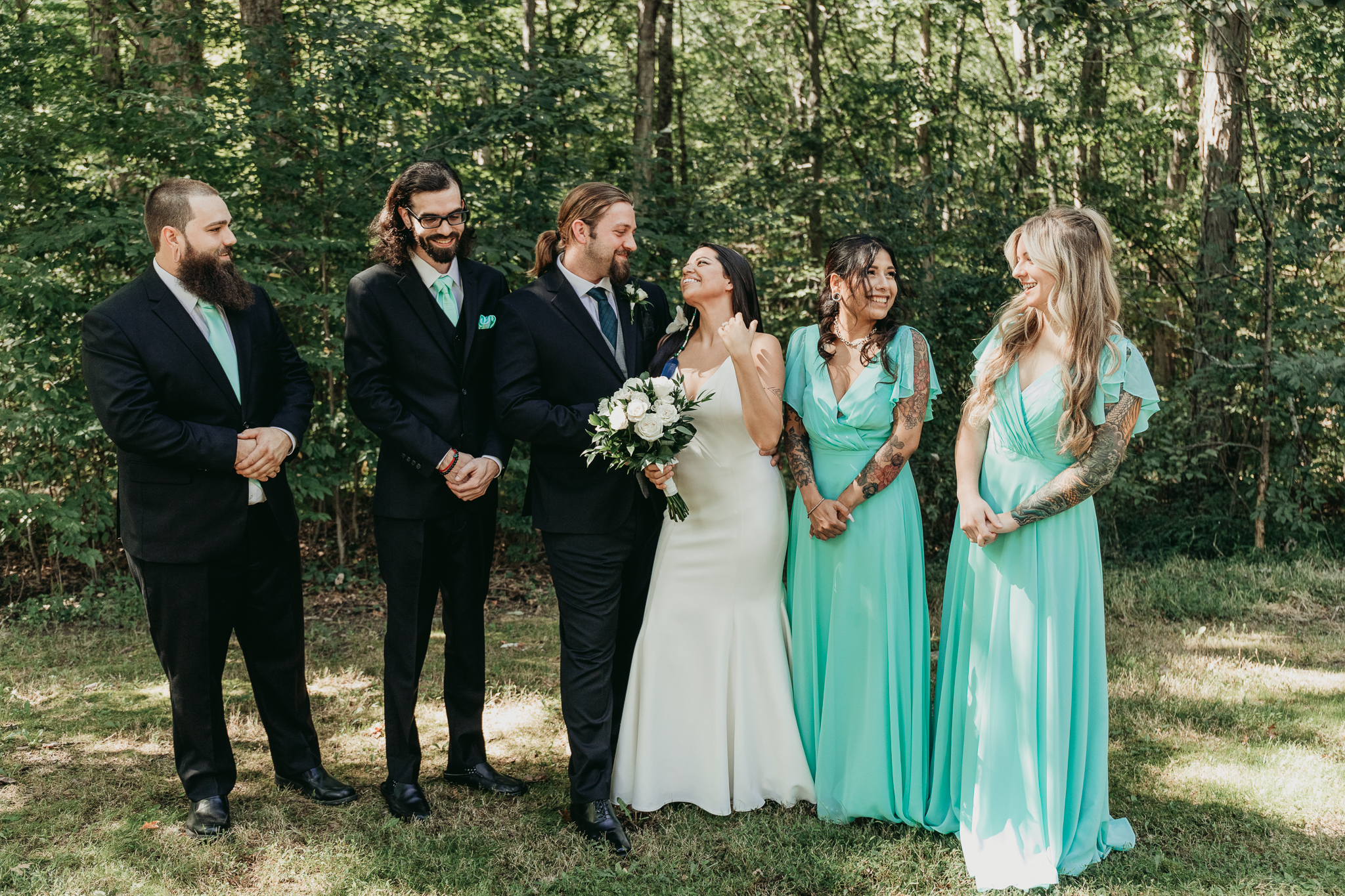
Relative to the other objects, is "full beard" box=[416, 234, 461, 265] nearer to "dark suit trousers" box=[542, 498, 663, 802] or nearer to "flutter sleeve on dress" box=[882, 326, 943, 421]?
"dark suit trousers" box=[542, 498, 663, 802]

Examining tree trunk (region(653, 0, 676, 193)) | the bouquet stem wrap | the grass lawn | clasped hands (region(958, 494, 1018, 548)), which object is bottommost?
the grass lawn

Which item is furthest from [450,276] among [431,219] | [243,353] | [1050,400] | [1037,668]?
[1037,668]

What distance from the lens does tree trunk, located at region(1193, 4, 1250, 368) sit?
8773 millimetres

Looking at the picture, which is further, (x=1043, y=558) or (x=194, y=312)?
(x=194, y=312)

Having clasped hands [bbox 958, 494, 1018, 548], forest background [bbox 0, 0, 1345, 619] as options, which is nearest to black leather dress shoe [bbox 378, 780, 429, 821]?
clasped hands [bbox 958, 494, 1018, 548]

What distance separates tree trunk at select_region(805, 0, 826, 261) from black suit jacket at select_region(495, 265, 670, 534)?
19.5 ft

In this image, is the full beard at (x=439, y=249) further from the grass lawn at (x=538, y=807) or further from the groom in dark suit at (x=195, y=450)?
the grass lawn at (x=538, y=807)

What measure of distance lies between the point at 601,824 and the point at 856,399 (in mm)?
1952

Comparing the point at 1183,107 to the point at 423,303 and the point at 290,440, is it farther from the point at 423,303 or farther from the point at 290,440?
the point at 290,440

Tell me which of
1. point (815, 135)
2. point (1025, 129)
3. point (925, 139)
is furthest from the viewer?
point (1025, 129)

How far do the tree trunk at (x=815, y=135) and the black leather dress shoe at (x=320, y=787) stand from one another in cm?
691

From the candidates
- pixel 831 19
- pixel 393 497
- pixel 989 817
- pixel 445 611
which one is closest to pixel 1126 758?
pixel 989 817

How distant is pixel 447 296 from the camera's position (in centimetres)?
403

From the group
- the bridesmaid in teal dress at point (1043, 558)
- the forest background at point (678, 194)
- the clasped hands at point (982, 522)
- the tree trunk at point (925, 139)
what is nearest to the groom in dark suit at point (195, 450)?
the clasped hands at point (982, 522)
